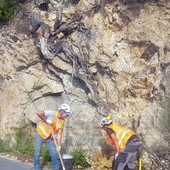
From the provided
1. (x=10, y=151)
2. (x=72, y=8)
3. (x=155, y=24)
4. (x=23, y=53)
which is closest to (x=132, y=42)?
(x=155, y=24)

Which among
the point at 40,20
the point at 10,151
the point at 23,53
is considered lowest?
the point at 10,151

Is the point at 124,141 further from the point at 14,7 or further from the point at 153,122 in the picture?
the point at 14,7

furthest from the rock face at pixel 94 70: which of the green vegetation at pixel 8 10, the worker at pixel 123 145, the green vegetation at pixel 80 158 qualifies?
the worker at pixel 123 145

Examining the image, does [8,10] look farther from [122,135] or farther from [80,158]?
[122,135]

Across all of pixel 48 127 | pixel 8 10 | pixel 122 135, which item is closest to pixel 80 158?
pixel 48 127

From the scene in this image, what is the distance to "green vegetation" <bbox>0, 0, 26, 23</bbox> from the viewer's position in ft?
45.2

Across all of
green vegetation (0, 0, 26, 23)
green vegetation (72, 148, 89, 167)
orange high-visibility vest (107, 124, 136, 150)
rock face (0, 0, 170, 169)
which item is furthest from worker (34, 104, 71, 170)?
green vegetation (0, 0, 26, 23)

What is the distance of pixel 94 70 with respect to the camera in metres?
11.5

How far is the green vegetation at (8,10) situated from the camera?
13781mm

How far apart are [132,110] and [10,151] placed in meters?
3.73

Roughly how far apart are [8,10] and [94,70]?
3.70 metres

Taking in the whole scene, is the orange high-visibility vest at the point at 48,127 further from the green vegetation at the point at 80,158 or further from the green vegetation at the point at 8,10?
the green vegetation at the point at 8,10

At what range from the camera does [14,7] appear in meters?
13.9

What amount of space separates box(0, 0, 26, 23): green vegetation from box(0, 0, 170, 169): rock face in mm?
353
